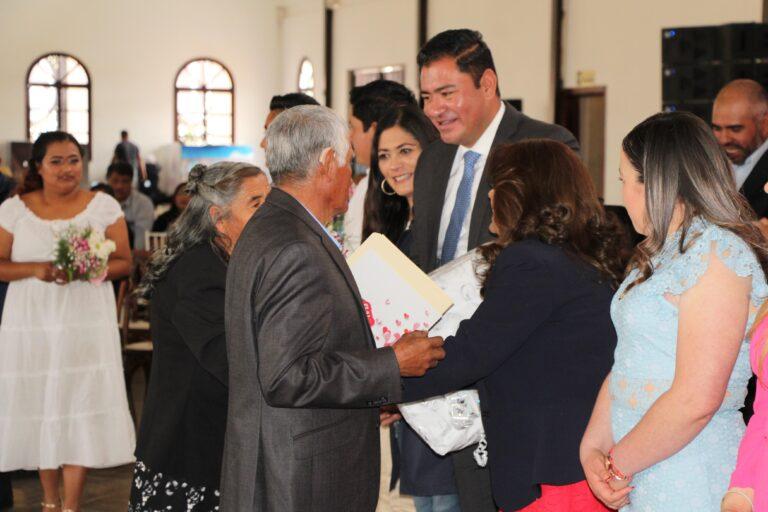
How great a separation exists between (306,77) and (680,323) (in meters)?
16.9

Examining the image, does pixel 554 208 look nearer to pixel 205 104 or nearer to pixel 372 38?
pixel 372 38

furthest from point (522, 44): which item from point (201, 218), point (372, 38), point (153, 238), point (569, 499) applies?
point (569, 499)

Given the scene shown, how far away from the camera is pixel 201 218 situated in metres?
3.29

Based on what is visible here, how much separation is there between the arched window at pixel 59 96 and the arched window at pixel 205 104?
5.64ft

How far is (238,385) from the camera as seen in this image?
2430 mm

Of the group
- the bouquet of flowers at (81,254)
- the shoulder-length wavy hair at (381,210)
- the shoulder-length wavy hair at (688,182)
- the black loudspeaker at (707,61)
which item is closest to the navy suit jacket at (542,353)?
the shoulder-length wavy hair at (688,182)

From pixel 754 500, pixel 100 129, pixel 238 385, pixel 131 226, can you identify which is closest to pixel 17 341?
pixel 238 385

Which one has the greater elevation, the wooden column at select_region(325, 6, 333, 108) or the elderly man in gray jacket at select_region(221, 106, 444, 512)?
the wooden column at select_region(325, 6, 333, 108)

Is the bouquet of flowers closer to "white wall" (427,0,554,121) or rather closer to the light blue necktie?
the light blue necktie

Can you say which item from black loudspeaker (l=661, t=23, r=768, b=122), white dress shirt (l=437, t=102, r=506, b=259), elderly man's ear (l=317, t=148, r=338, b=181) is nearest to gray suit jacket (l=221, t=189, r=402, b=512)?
elderly man's ear (l=317, t=148, r=338, b=181)

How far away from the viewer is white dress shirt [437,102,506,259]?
130 inches

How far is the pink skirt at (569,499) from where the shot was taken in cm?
237

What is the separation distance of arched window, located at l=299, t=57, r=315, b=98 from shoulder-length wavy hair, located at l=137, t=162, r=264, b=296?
14633 millimetres

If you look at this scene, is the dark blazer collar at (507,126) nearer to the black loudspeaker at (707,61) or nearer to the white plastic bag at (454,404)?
the white plastic bag at (454,404)
